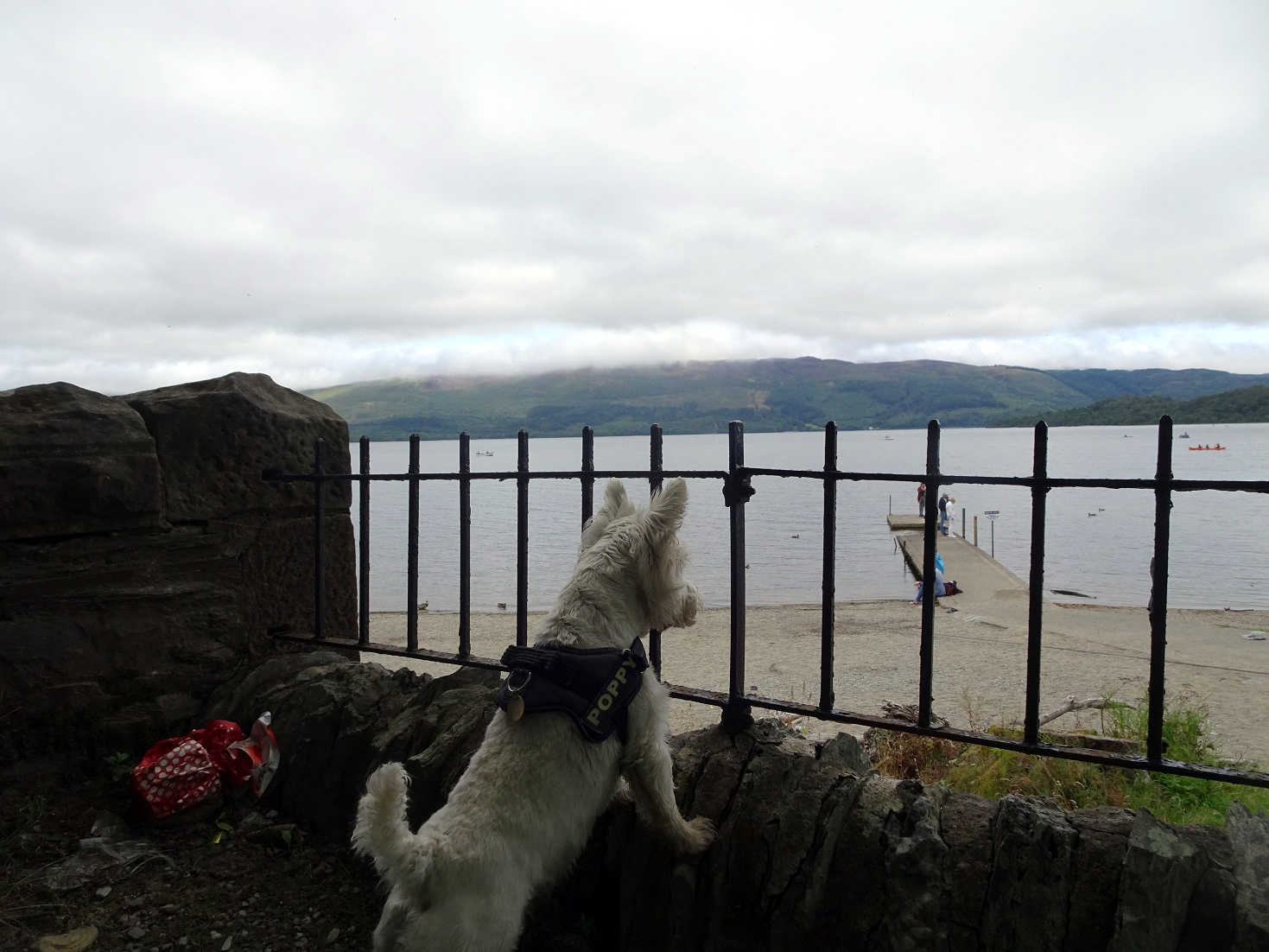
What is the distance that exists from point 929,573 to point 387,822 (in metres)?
2.66

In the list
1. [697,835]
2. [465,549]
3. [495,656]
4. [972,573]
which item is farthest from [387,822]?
[972,573]

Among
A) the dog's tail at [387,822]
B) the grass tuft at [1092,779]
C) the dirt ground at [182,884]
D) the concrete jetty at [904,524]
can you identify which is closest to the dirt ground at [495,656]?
the dirt ground at [182,884]

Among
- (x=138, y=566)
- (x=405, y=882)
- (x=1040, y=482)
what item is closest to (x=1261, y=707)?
(x=1040, y=482)

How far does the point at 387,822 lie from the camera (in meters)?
2.69

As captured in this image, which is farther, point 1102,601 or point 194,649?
point 1102,601

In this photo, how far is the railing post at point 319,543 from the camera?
6207mm

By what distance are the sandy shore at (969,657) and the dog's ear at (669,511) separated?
4831 mm

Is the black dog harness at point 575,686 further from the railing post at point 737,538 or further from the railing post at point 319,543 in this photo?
the railing post at point 319,543

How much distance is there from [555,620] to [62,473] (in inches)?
154

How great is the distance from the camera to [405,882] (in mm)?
2768

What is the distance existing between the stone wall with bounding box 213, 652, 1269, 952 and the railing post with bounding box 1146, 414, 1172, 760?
2.00ft

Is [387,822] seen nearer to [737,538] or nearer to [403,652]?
[737,538]

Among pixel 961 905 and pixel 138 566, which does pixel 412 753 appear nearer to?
pixel 138 566

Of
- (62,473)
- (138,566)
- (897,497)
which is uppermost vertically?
(62,473)
